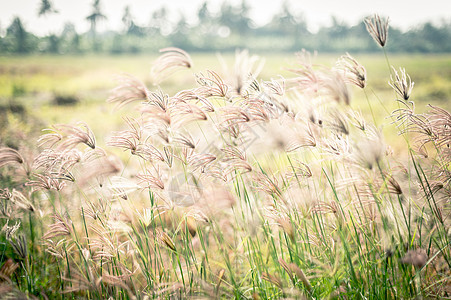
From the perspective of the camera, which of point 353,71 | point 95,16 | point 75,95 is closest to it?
point 353,71

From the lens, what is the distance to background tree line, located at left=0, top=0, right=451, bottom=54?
1203 inches

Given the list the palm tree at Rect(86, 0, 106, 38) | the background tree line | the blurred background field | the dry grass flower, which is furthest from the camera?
the palm tree at Rect(86, 0, 106, 38)

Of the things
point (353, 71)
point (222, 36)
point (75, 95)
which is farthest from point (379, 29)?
point (222, 36)

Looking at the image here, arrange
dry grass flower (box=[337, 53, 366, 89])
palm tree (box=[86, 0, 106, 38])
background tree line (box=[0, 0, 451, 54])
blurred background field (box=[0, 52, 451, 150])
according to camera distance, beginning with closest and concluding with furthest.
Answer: dry grass flower (box=[337, 53, 366, 89]), blurred background field (box=[0, 52, 451, 150]), background tree line (box=[0, 0, 451, 54]), palm tree (box=[86, 0, 106, 38])

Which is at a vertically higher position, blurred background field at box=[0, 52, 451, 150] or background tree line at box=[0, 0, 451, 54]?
background tree line at box=[0, 0, 451, 54]

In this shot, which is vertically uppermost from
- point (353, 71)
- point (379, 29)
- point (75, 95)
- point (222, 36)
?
point (222, 36)

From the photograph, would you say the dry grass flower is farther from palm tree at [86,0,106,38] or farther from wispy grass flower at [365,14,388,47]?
palm tree at [86,0,106,38]

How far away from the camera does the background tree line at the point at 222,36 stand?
30.5 metres

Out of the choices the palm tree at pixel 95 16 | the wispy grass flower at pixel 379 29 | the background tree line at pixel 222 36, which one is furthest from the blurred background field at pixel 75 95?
the palm tree at pixel 95 16

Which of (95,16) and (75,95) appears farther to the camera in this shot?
(95,16)

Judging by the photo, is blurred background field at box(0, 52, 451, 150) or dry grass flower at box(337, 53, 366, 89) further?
blurred background field at box(0, 52, 451, 150)

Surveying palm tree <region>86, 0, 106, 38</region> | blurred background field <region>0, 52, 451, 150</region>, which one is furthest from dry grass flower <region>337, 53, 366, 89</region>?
palm tree <region>86, 0, 106, 38</region>

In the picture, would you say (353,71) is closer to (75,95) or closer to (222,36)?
(75,95)

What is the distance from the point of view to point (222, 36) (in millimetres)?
51594
